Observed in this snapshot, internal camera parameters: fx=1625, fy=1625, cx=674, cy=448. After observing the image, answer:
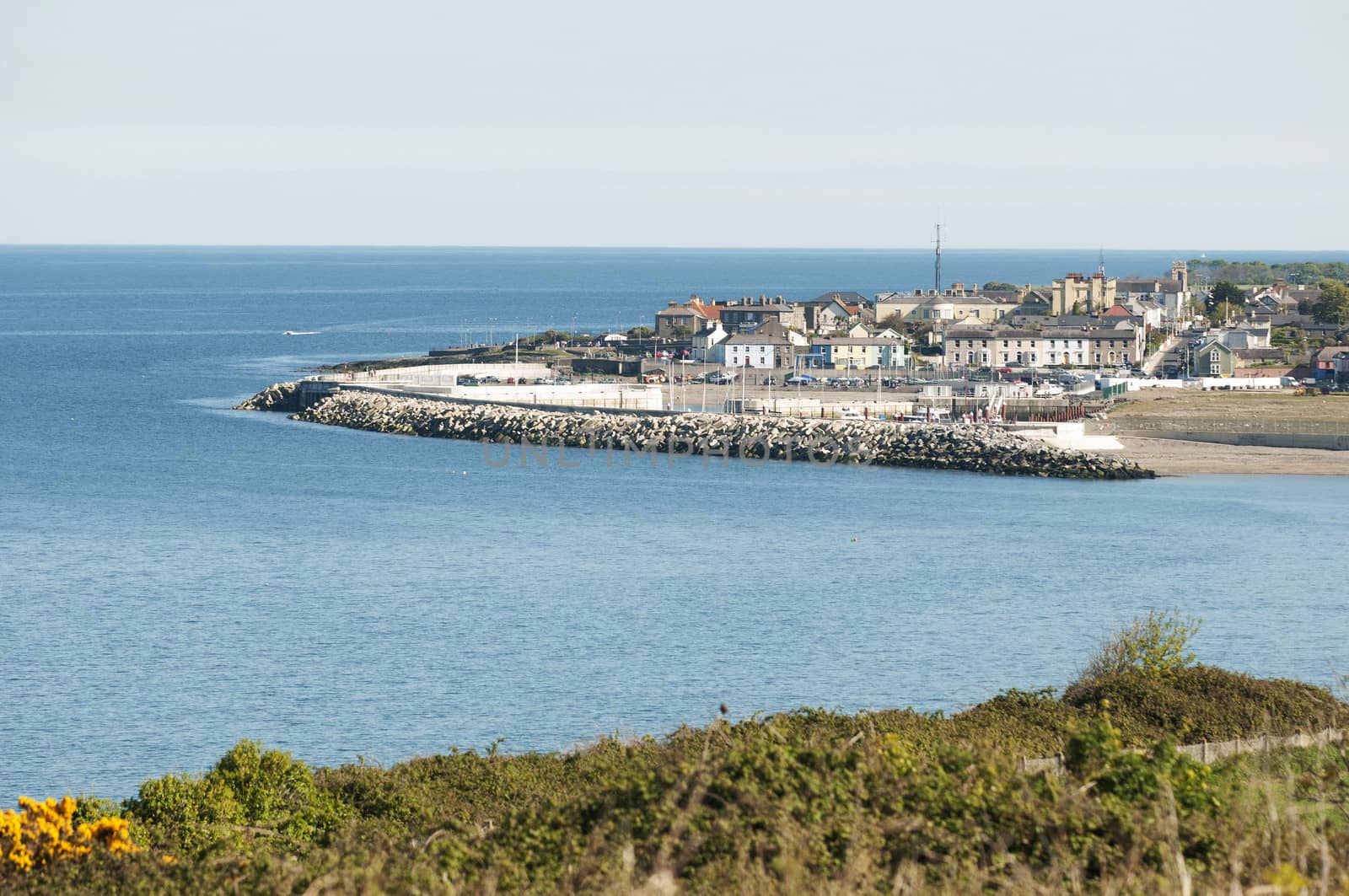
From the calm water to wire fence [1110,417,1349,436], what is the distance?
8.27 m

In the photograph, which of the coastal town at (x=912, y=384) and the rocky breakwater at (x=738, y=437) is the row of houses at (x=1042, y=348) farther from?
the rocky breakwater at (x=738, y=437)

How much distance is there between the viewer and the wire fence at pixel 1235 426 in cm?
5716

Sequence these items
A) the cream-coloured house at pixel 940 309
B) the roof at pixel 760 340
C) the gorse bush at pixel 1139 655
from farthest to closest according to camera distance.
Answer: the cream-coloured house at pixel 940 309, the roof at pixel 760 340, the gorse bush at pixel 1139 655

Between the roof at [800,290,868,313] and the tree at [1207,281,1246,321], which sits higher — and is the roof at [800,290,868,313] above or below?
above

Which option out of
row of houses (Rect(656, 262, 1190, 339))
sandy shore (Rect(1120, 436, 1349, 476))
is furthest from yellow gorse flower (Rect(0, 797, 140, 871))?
row of houses (Rect(656, 262, 1190, 339))

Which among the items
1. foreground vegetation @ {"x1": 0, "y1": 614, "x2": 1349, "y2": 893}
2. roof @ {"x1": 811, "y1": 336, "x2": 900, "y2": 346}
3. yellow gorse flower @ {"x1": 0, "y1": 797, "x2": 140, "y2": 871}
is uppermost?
foreground vegetation @ {"x1": 0, "y1": 614, "x2": 1349, "y2": 893}

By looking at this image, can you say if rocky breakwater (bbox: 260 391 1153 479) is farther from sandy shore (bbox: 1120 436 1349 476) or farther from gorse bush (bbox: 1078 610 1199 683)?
gorse bush (bbox: 1078 610 1199 683)

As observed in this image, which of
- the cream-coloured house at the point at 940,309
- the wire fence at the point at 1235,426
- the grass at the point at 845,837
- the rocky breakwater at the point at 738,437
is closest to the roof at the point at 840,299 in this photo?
the cream-coloured house at the point at 940,309

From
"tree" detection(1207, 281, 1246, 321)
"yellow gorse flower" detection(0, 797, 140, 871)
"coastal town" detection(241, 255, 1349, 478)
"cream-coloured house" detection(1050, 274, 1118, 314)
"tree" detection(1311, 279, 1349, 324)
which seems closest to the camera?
"yellow gorse flower" detection(0, 797, 140, 871)

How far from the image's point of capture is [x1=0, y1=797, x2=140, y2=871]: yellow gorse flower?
12031mm

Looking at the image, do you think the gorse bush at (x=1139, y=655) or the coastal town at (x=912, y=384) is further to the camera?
the coastal town at (x=912, y=384)

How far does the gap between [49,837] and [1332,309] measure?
342 feet

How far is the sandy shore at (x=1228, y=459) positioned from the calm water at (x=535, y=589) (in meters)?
2.85

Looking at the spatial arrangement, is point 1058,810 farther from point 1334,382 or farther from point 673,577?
point 1334,382
